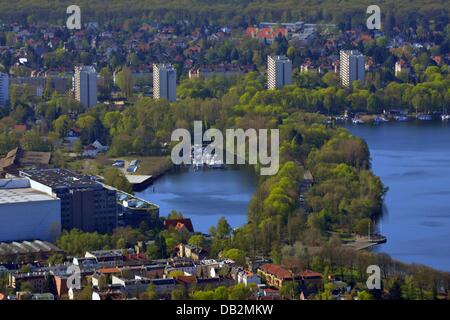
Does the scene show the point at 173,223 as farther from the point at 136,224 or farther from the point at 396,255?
the point at 396,255

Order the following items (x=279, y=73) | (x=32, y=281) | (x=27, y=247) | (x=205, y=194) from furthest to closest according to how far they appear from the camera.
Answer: (x=279, y=73) < (x=205, y=194) < (x=27, y=247) < (x=32, y=281)

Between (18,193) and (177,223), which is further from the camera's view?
(18,193)

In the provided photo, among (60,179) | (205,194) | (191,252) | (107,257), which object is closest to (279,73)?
(205,194)

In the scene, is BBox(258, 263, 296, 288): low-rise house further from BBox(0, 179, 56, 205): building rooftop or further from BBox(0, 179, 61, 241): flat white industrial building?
BBox(0, 179, 56, 205): building rooftop

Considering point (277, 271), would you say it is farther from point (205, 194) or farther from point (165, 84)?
point (165, 84)

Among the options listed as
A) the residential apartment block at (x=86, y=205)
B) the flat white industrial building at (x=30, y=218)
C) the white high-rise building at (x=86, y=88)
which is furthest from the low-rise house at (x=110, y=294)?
the white high-rise building at (x=86, y=88)

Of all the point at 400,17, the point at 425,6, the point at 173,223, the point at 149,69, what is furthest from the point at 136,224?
the point at 425,6

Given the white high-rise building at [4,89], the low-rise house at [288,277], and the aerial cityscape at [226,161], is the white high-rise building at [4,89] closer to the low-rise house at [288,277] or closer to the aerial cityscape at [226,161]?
the aerial cityscape at [226,161]
